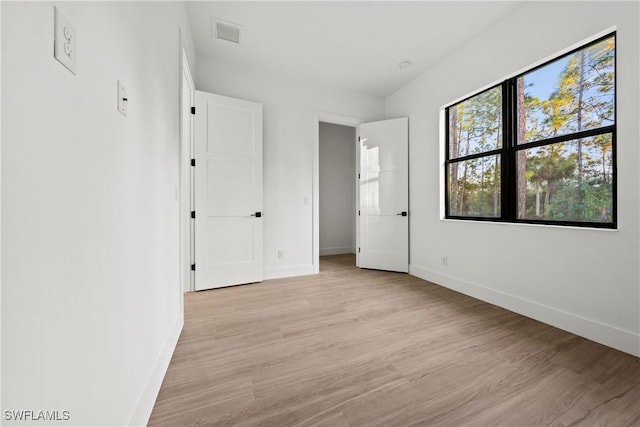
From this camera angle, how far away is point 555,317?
6.68 ft

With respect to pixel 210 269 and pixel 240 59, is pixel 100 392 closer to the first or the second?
pixel 210 269

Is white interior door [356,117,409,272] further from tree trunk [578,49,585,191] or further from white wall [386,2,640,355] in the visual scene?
tree trunk [578,49,585,191]

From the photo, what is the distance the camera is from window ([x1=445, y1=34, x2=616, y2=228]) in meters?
1.85

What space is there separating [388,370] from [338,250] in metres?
4.00

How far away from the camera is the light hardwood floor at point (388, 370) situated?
1188 mm

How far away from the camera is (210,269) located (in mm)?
2904

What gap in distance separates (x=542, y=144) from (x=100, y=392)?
125 inches

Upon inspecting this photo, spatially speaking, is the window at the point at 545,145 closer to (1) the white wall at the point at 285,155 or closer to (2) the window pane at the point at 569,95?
(2) the window pane at the point at 569,95

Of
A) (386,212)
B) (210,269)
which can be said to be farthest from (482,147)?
(210,269)

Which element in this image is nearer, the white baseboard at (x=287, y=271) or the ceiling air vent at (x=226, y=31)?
the ceiling air vent at (x=226, y=31)

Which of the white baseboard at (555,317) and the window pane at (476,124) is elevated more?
the window pane at (476,124)

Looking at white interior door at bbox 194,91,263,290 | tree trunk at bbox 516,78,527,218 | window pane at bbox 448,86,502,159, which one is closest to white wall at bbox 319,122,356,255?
white interior door at bbox 194,91,263,290

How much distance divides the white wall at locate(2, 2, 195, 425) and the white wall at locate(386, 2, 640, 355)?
279cm

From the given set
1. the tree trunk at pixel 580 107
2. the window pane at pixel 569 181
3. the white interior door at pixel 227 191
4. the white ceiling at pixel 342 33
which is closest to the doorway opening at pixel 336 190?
the white ceiling at pixel 342 33
